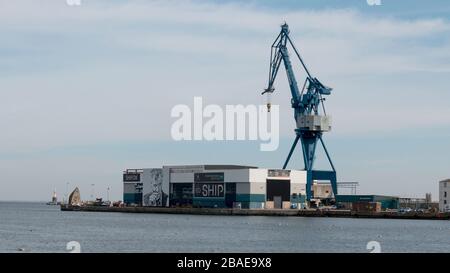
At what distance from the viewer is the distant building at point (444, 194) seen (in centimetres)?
10494

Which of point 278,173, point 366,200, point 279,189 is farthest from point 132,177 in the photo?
point 366,200

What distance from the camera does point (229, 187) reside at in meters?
101

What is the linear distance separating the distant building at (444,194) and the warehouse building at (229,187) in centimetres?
1753

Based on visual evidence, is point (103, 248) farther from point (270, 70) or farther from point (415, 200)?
point (415, 200)

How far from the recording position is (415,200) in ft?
411

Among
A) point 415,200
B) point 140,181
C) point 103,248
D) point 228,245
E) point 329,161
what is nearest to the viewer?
point 103,248

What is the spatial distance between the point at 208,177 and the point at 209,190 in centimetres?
167

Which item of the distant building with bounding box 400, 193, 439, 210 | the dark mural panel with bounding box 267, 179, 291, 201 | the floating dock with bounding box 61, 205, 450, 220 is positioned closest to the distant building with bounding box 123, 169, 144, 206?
the floating dock with bounding box 61, 205, 450, 220

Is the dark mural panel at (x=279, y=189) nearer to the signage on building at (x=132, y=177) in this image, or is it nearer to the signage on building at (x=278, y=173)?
the signage on building at (x=278, y=173)

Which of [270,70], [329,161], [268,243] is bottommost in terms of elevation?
[268,243]

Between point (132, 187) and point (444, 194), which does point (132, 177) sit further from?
point (444, 194)

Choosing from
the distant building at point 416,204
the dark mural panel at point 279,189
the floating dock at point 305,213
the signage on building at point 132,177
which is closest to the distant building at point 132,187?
the signage on building at point 132,177
